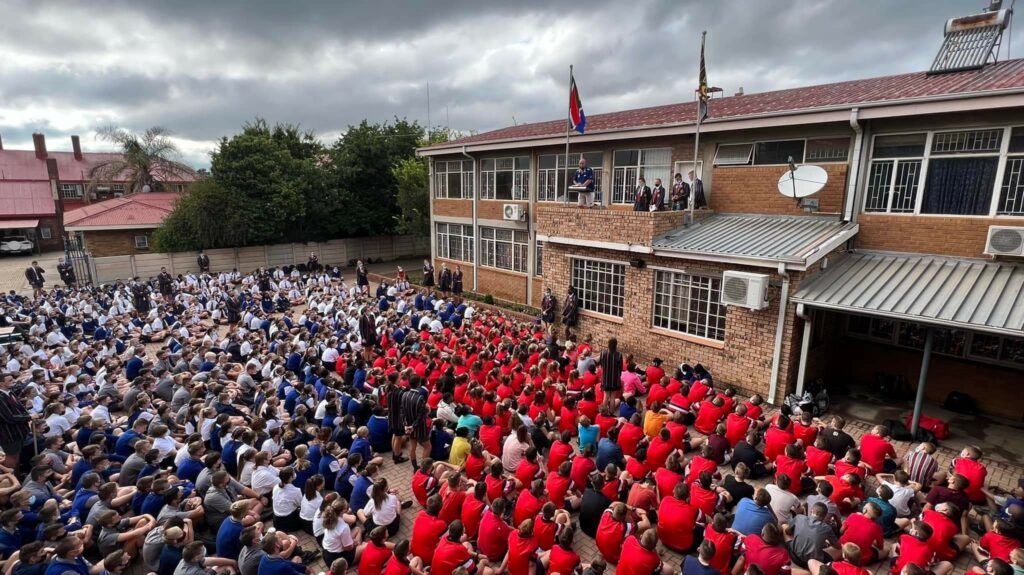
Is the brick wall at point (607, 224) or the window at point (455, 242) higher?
the brick wall at point (607, 224)

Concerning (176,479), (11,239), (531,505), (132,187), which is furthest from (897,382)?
(11,239)

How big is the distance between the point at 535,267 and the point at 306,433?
42.0ft

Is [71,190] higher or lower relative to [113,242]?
higher

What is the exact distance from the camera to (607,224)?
45.7 ft

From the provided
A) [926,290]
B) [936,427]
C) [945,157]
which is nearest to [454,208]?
[945,157]

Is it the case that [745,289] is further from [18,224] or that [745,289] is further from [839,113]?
[18,224]

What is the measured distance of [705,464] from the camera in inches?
281

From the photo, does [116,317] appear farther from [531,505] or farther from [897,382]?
[897,382]

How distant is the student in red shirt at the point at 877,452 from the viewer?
24.9ft

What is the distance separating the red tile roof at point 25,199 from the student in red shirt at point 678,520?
52516mm

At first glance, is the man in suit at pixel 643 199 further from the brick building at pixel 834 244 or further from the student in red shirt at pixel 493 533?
the student in red shirt at pixel 493 533

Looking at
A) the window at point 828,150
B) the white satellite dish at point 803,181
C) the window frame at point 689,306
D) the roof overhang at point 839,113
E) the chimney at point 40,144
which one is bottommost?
the window frame at point 689,306

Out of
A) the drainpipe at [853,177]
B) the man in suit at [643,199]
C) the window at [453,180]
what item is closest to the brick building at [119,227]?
the window at [453,180]

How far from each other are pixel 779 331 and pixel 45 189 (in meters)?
55.4
